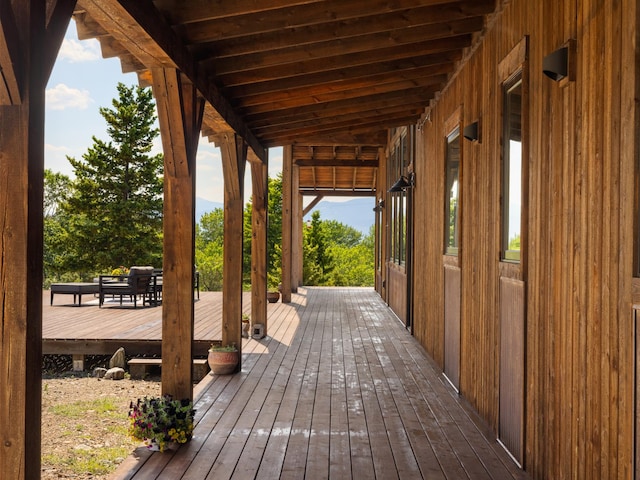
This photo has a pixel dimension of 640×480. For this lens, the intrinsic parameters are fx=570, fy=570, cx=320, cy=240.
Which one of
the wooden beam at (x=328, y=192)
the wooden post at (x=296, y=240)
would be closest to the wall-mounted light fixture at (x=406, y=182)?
the wooden post at (x=296, y=240)

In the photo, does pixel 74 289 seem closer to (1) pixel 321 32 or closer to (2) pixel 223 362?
(2) pixel 223 362

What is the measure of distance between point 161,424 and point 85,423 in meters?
2.35

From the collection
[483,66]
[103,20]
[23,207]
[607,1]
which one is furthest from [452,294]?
[23,207]

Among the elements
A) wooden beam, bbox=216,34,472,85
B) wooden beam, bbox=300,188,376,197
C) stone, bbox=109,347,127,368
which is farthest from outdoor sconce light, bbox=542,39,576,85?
wooden beam, bbox=300,188,376,197

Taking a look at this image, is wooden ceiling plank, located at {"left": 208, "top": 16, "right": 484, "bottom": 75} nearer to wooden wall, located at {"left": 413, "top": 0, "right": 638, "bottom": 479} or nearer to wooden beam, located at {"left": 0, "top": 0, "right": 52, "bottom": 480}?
wooden wall, located at {"left": 413, "top": 0, "right": 638, "bottom": 479}

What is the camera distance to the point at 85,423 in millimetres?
5523

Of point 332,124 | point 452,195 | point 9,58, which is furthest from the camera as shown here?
point 332,124

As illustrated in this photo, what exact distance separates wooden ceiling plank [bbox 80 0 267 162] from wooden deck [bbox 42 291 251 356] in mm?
4373

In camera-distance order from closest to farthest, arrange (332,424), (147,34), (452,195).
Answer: (147,34)
(332,424)
(452,195)

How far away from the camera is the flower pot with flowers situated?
363 cm

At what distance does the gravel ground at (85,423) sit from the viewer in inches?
178

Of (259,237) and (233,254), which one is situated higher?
(259,237)

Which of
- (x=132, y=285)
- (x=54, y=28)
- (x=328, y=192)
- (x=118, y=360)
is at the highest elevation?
(x=328, y=192)

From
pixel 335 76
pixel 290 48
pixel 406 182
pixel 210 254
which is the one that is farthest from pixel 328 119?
pixel 210 254
